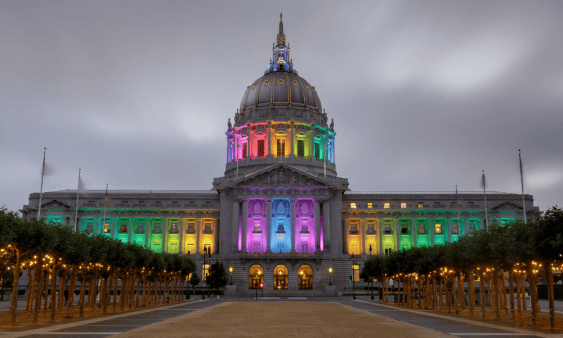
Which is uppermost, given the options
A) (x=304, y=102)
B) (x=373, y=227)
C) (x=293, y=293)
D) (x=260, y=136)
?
(x=304, y=102)

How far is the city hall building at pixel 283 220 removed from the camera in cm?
11988

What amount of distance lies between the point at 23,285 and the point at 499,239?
107307 millimetres

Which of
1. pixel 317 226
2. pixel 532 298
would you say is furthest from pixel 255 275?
pixel 532 298

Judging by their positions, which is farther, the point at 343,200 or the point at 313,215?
the point at 343,200

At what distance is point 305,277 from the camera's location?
120 meters

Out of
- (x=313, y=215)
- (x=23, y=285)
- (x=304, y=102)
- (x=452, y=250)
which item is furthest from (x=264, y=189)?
(x=452, y=250)

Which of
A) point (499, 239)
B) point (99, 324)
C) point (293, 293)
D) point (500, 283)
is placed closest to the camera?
point (99, 324)

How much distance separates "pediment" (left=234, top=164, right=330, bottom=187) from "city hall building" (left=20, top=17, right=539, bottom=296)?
23cm

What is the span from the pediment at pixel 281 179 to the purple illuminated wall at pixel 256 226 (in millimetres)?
4090

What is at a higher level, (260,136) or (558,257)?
(260,136)

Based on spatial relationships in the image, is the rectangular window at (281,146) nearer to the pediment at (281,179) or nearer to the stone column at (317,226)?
the pediment at (281,179)

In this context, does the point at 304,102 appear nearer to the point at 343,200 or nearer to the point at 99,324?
the point at 343,200

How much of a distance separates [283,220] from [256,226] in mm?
6320

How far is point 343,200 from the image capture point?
13438cm
